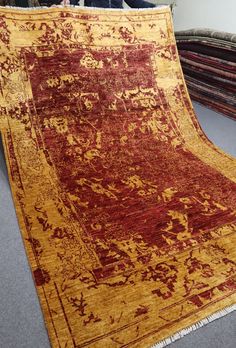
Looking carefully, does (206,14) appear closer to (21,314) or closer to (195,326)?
(195,326)

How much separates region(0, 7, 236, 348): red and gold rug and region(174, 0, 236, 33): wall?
1.66 meters

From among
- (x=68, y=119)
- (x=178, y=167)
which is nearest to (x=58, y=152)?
(x=68, y=119)

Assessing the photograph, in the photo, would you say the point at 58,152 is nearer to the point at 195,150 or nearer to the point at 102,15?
the point at 195,150

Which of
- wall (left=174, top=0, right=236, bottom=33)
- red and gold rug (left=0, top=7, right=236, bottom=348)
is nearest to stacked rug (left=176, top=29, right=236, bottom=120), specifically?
red and gold rug (left=0, top=7, right=236, bottom=348)

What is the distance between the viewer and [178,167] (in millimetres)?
2225

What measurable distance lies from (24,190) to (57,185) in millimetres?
200

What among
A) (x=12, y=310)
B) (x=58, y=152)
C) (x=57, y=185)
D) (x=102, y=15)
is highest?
(x=102, y=15)

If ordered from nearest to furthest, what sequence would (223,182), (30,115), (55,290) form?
(55,290) < (223,182) < (30,115)

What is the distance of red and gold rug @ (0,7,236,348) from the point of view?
1237 millimetres

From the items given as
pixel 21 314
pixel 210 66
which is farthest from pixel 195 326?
pixel 210 66

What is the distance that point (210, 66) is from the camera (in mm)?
3104

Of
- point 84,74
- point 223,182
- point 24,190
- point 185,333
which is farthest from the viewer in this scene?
point 84,74

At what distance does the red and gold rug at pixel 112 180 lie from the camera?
124 centimetres

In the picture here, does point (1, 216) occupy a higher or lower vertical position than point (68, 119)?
lower
